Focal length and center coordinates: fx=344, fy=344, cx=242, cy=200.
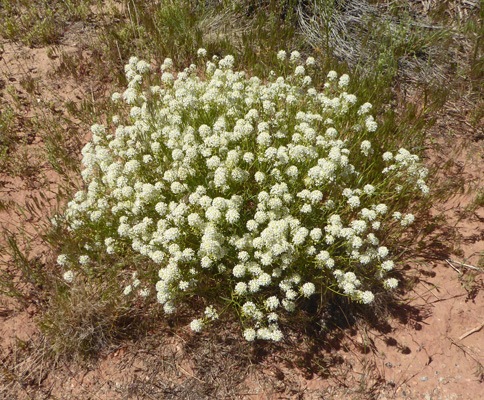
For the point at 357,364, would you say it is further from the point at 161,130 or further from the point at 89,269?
the point at 161,130

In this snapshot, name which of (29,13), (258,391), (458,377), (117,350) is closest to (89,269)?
(117,350)

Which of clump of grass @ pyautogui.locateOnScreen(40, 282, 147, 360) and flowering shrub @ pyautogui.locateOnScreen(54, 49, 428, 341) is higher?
flowering shrub @ pyautogui.locateOnScreen(54, 49, 428, 341)

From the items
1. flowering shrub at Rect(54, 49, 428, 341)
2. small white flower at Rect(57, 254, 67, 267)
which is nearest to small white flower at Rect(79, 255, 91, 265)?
flowering shrub at Rect(54, 49, 428, 341)

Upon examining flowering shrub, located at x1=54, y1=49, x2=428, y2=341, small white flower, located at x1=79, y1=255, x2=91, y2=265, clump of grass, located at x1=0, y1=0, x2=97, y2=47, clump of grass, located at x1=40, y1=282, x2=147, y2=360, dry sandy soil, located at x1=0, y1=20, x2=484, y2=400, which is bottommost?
dry sandy soil, located at x1=0, y1=20, x2=484, y2=400

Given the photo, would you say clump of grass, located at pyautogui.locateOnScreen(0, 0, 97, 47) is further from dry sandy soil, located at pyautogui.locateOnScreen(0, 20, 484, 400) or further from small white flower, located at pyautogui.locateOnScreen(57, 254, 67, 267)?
dry sandy soil, located at pyautogui.locateOnScreen(0, 20, 484, 400)

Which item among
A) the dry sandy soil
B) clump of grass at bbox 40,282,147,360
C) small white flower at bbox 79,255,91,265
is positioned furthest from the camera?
small white flower at bbox 79,255,91,265

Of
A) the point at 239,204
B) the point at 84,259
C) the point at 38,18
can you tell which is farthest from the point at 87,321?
the point at 38,18

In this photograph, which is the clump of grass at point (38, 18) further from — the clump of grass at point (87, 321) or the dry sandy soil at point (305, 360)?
the clump of grass at point (87, 321)

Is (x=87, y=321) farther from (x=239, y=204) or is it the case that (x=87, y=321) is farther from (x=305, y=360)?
(x=305, y=360)
